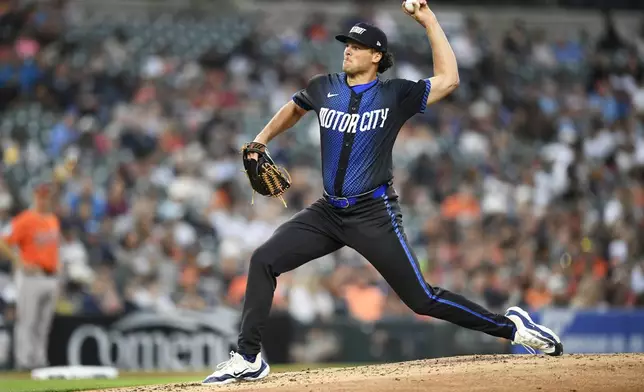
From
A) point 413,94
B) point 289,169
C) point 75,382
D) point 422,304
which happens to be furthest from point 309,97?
point 289,169

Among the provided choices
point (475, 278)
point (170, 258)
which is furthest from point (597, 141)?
point (170, 258)

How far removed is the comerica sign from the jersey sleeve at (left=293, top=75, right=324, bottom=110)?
23.0 feet

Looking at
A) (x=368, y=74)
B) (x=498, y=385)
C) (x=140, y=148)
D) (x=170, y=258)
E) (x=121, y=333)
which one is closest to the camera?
(x=498, y=385)

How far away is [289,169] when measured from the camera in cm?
1702

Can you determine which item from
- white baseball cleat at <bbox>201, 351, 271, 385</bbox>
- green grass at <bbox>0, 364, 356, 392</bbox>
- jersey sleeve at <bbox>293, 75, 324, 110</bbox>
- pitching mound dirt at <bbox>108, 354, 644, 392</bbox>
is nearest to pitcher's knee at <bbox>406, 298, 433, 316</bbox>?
pitching mound dirt at <bbox>108, 354, 644, 392</bbox>

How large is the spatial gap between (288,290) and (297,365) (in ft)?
4.12

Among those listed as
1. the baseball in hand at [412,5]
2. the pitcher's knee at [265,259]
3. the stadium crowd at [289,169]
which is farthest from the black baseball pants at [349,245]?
the stadium crowd at [289,169]

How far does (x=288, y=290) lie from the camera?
15.2 metres

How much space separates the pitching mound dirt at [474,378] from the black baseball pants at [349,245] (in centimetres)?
43

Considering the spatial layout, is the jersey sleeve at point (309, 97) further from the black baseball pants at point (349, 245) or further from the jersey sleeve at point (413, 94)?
the black baseball pants at point (349, 245)

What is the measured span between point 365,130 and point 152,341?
7.47 meters

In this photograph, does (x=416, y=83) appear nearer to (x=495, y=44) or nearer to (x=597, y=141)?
(x=597, y=141)

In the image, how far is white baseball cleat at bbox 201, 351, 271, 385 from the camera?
23.9 feet

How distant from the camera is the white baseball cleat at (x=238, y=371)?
7293 millimetres
